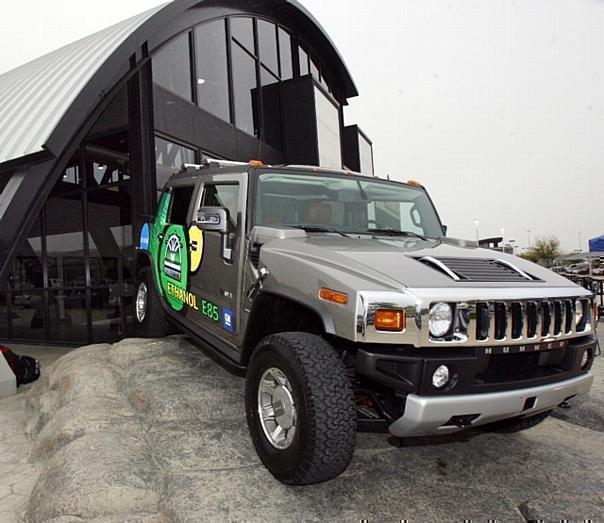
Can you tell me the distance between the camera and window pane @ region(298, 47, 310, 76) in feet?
57.0

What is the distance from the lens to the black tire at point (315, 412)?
2.31m

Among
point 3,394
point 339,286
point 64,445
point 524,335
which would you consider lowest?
point 3,394

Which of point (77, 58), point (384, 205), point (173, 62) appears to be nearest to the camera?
point (384, 205)

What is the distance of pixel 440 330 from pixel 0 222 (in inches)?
238

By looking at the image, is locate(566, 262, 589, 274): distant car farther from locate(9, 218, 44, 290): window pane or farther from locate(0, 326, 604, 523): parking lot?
locate(9, 218, 44, 290): window pane

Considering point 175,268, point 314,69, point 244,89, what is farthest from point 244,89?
point 175,268

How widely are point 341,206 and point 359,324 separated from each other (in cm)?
159

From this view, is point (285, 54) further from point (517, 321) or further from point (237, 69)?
point (517, 321)

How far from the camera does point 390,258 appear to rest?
107 inches

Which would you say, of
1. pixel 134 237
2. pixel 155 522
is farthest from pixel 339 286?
pixel 134 237

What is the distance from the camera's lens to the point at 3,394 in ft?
19.7

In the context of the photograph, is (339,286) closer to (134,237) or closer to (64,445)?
(64,445)

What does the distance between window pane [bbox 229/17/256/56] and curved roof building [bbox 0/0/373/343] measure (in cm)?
3

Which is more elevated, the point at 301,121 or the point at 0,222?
the point at 301,121
